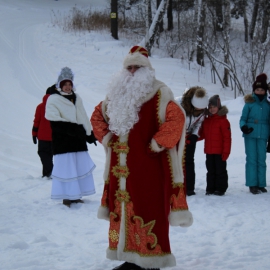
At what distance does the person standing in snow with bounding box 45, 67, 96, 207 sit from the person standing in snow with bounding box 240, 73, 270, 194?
2.44m

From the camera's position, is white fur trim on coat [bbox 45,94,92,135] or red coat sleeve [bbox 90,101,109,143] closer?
red coat sleeve [bbox 90,101,109,143]

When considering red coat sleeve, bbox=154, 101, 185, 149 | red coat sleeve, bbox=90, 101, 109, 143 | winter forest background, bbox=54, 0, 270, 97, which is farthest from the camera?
winter forest background, bbox=54, 0, 270, 97

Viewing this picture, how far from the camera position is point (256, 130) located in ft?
22.7

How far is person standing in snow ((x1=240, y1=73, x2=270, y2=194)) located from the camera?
689cm

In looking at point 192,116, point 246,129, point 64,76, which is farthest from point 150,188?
point 246,129

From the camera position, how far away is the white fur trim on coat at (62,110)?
622 cm

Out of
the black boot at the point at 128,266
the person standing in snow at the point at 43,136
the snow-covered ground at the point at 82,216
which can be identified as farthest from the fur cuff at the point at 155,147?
the person standing in snow at the point at 43,136

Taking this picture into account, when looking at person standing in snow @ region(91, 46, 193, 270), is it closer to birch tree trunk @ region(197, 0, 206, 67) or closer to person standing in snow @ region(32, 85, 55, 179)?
person standing in snow @ region(32, 85, 55, 179)

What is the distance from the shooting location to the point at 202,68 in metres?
20.4

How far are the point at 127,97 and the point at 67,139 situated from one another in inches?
101

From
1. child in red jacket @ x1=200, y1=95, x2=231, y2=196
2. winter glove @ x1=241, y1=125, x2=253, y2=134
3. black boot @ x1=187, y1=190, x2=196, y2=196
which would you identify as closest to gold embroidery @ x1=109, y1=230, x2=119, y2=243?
black boot @ x1=187, y1=190, x2=196, y2=196

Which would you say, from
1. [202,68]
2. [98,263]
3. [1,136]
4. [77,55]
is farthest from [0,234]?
[202,68]

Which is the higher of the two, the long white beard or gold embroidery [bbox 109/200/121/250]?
the long white beard

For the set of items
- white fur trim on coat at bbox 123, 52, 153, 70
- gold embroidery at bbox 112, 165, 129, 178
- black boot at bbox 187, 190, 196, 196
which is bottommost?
black boot at bbox 187, 190, 196, 196
